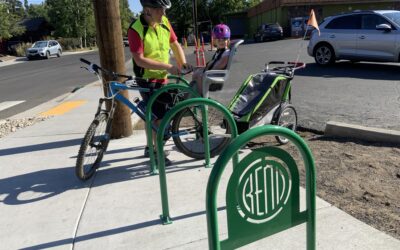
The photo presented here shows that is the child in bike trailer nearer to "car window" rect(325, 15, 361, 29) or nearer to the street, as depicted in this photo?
the street

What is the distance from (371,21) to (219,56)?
8335 mm

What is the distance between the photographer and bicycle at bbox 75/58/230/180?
4352 mm

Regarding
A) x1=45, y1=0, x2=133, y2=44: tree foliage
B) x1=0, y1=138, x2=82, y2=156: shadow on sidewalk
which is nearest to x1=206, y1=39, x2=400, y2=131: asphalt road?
x1=0, y1=138, x2=82, y2=156: shadow on sidewalk

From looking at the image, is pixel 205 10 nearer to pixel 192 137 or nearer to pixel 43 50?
pixel 43 50

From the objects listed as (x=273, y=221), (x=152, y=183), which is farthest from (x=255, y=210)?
(x=152, y=183)

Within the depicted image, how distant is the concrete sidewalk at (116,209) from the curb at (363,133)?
1912 mm

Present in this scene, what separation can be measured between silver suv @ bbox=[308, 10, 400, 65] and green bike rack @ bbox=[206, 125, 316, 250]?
1043cm

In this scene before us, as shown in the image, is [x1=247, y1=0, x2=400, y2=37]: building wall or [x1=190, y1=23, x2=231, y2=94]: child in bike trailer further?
[x1=247, y1=0, x2=400, y2=37]: building wall

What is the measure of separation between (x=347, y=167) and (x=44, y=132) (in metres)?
4.71

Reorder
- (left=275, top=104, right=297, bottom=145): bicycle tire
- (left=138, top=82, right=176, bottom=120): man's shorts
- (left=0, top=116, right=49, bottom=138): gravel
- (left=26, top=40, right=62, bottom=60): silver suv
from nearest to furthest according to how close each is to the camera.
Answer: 1. (left=138, top=82, right=176, bottom=120): man's shorts
2. (left=275, top=104, right=297, bottom=145): bicycle tire
3. (left=0, top=116, right=49, bottom=138): gravel
4. (left=26, top=40, right=62, bottom=60): silver suv

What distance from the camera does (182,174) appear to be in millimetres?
4504

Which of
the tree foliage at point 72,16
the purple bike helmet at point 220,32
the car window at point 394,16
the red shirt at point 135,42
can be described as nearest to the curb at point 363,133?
the purple bike helmet at point 220,32

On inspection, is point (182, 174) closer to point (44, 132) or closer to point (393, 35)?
point (44, 132)

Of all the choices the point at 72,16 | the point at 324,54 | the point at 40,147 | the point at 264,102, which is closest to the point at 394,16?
the point at 324,54
